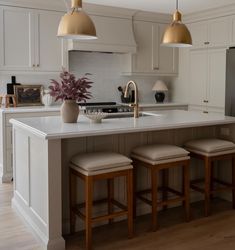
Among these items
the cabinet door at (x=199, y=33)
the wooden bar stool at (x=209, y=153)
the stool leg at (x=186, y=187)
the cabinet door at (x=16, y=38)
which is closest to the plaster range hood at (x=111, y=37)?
the cabinet door at (x=16, y=38)

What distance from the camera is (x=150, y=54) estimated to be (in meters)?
6.12

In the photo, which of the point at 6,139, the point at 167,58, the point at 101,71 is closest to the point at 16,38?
the point at 6,139

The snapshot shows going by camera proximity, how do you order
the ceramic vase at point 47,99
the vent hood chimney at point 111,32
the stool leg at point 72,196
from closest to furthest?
the stool leg at point 72,196, the ceramic vase at point 47,99, the vent hood chimney at point 111,32

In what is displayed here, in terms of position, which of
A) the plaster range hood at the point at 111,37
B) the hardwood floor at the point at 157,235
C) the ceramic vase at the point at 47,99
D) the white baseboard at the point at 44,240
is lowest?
the hardwood floor at the point at 157,235

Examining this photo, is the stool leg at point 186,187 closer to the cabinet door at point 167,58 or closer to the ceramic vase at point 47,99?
the ceramic vase at point 47,99

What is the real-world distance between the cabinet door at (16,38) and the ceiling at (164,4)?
2.98 ft

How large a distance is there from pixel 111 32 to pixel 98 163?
3296mm

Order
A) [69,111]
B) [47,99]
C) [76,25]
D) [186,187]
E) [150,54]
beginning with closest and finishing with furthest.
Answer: [76,25]
[69,111]
[186,187]
[47,99]
[150,54]

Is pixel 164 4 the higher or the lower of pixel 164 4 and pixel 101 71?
the higher

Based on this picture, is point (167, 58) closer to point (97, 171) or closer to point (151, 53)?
point (151, 53)

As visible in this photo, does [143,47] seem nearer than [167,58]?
Yes

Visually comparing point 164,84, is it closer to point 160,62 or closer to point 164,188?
point 160,62

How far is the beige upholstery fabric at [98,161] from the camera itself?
278 cm

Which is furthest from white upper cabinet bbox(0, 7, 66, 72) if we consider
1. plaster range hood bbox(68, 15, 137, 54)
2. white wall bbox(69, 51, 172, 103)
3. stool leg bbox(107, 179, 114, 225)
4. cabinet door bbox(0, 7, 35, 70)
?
stool leg bbox(107, 179, 114, 225)
